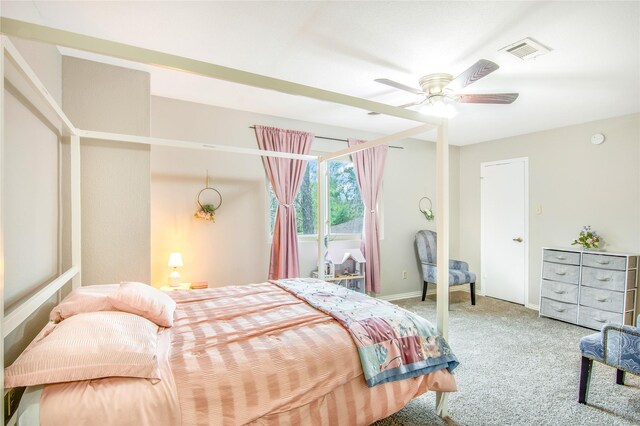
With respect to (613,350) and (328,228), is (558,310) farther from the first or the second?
(328,228)

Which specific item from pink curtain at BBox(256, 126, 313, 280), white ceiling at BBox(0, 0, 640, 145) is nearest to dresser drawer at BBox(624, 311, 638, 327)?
white ceiling at BBox(0, 0, 640, 145)

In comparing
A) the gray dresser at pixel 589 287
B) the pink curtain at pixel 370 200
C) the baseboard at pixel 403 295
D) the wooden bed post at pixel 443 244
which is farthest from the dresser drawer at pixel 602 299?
the wooden bed post at pixel 443 244

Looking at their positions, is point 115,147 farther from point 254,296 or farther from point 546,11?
point 546,11

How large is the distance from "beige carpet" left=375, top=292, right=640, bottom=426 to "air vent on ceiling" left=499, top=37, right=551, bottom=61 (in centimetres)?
241

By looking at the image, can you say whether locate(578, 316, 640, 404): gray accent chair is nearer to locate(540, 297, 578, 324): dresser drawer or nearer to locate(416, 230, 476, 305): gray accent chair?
locate(540, 297, 578, 324): dresser drawer

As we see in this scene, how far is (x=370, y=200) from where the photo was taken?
458 centimetres

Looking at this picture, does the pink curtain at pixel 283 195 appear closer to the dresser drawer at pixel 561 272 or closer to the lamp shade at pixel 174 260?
the lamp shade at pixel 174 260

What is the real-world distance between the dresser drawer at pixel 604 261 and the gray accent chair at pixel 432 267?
128 centimetres

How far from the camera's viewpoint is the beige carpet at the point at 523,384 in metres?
2.06

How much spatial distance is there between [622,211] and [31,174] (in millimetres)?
5455

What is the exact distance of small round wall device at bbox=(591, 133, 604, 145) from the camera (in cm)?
388

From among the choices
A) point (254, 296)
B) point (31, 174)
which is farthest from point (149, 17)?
point (254, 296)

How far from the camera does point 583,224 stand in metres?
4.06

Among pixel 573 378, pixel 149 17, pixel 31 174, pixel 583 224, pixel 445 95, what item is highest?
pixel 149 17
